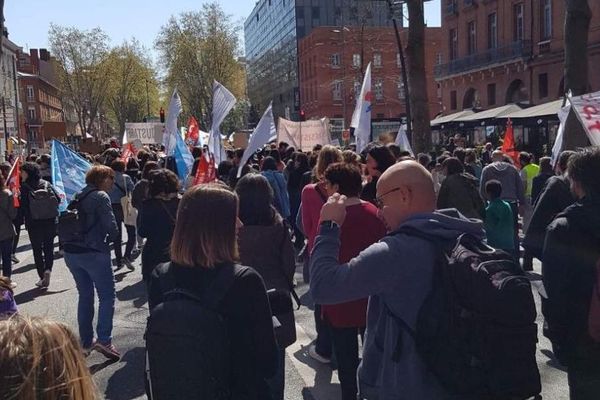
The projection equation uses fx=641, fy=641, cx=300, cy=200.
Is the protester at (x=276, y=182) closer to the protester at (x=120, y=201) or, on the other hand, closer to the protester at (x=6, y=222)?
the protester at (x=120, y=201)

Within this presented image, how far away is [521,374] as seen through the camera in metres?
2.22

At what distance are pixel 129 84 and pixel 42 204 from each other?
62226 mm

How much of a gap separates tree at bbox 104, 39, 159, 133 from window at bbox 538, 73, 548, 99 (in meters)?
42.2

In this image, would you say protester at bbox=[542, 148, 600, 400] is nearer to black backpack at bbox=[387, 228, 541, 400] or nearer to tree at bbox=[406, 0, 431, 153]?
black backpack at bbox=[387, 228, 541, 400]

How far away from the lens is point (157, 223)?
5.50m

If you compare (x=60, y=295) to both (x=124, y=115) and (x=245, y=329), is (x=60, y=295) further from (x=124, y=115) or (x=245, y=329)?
(x=124, y=115)

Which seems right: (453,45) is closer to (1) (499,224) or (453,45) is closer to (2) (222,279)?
(1) (499,224)

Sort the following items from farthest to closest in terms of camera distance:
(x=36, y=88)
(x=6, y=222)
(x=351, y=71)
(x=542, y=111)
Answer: (x=36, y=88)
(x=351, y=71)
(x=542, y=111)
(x=6, y=222)

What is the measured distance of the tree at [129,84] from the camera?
6406cm

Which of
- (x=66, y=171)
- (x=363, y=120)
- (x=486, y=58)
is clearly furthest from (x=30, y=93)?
(x=66, y=171)

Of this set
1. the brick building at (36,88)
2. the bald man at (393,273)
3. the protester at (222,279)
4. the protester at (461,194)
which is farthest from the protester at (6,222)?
the brick building at (36,88)

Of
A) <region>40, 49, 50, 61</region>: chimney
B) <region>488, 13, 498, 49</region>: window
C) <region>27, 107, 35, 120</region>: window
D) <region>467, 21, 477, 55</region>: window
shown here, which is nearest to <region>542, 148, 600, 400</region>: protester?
<region>488, 13, 498, 49</region>: window

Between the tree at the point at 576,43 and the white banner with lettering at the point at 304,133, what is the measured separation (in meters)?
6.51

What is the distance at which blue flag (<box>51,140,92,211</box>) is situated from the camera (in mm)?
7614
